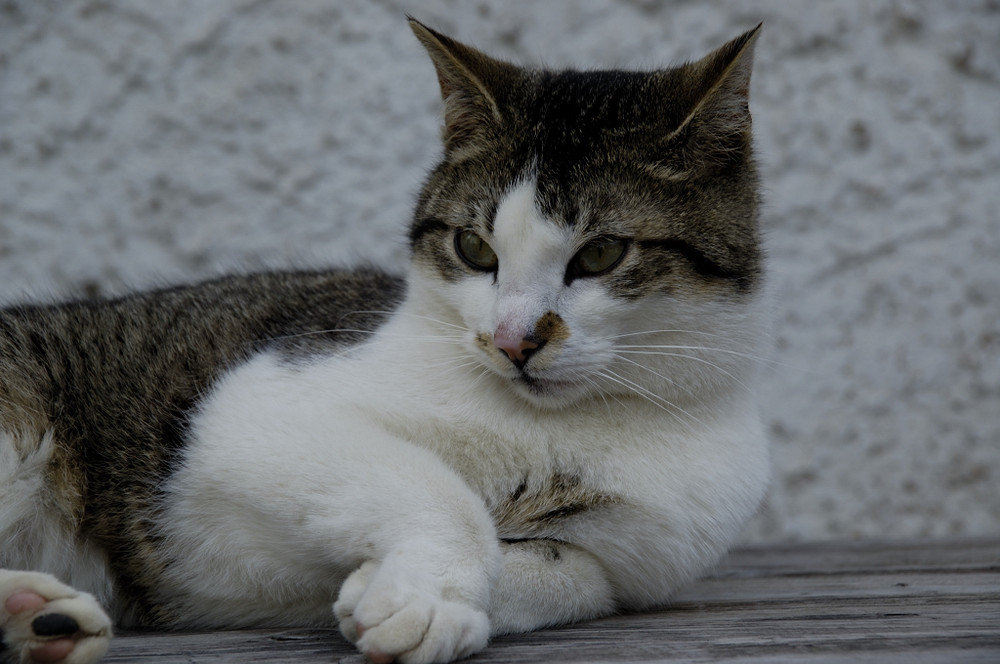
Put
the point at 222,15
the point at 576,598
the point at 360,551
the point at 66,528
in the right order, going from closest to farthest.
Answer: the point at 360,551 → the point at 576,598 → the point at 66,528 → the point at 222,15

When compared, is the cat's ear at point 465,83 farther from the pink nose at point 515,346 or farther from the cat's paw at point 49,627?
the cat's paw at point 49,627

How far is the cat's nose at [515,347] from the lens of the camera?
46.8 inches

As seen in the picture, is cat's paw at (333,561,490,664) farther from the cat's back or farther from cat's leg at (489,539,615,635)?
the cat's back

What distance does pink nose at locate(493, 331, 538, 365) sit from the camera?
119cm

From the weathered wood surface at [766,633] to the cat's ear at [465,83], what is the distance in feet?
2.48

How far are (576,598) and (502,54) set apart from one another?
161 centimetres

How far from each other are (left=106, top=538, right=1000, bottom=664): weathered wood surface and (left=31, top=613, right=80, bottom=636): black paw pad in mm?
93

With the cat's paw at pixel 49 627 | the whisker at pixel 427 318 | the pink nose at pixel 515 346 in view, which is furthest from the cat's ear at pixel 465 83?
the cat's paw at pixel 49 627

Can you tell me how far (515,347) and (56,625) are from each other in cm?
59

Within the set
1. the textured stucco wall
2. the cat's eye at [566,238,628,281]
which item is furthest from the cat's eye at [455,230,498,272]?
the textured stucco wall

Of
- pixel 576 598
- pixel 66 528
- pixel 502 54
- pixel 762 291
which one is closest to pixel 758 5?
pixel 502 54

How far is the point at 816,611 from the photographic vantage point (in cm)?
126

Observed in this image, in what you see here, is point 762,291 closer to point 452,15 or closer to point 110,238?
point 452,15

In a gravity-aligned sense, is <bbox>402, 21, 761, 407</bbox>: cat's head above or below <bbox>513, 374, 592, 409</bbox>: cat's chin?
above
